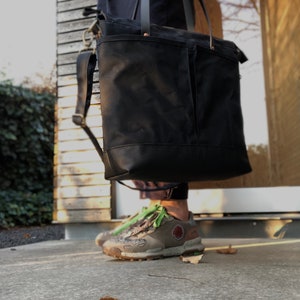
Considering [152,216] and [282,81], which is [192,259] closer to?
[152,216]

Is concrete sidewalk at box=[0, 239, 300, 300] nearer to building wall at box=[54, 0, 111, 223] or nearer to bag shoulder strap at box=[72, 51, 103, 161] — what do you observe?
bag shoulder strap at box=[72, 51, 103, 161]

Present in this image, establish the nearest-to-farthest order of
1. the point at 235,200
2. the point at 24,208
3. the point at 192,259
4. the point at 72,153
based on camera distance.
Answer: the point at 192,259 < the point at 235,200 < the point at 72,153 < the point at 24,208

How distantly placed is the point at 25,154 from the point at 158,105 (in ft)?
13.1

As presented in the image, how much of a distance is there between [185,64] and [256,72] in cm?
194

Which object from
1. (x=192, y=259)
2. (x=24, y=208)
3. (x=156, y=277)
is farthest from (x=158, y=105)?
(x=24, y=208)

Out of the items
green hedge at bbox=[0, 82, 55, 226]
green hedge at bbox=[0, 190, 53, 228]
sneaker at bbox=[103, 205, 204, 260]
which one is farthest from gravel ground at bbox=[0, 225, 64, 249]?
sneaker at bbox=[103, 205, 204, 260]

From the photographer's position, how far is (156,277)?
1016 mm

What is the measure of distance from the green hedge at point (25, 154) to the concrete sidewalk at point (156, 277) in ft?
9.75

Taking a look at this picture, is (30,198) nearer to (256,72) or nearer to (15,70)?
(15,70)

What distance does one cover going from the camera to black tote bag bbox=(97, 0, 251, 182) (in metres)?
1.00

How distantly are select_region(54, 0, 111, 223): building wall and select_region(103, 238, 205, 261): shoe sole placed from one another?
915mm

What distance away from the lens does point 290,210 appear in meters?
2.10

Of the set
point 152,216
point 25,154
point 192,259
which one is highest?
point 25,154

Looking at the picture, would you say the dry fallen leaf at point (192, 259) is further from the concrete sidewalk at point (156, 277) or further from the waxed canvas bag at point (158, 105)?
the waxed canvas bag at point (158, 105)
